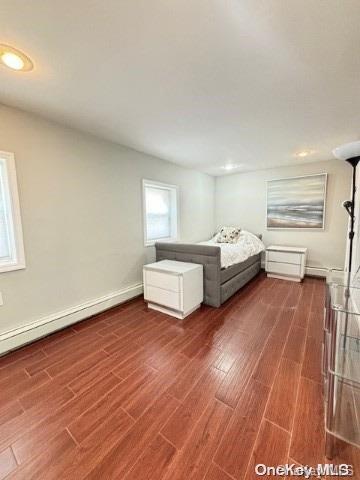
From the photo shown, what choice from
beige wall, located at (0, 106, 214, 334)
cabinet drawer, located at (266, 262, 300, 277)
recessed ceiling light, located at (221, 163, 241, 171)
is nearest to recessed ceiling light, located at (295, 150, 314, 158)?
recessed ceiling light, located at (221, 163, 241, 171)

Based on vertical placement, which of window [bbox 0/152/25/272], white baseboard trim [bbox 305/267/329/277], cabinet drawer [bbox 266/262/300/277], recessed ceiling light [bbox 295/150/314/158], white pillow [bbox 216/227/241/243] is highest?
recessed ceiling light [bbox 295/150/314/158]

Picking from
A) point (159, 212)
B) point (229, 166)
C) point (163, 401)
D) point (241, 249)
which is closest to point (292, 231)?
point (241, 249)

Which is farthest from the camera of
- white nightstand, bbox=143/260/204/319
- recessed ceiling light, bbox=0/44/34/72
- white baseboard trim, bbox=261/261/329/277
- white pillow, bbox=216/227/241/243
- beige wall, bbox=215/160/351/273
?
white pillow, bbox=216/227/241/243

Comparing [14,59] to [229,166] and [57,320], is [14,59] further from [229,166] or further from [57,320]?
[229,166]

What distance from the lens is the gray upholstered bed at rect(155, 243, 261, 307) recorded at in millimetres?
2690

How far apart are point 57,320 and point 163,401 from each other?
152 cm

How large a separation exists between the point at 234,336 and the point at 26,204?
97.9 inches

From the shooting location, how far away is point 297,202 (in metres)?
4.00

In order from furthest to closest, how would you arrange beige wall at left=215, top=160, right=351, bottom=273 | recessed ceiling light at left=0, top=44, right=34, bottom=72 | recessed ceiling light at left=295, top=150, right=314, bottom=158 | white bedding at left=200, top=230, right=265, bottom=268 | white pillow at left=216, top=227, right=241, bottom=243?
white pillow at left=216, top=227, right=241, bottom=243 → beige wall at left=215, top=160, right=351, bottom=273 → recessed ceiling light at left=295, top=150, right=314, bottom=158 → white bedding at left=200, top=230, right=265, bottom=268 → recessed ceiling light at left=0, top=44, right=34, bottom=72

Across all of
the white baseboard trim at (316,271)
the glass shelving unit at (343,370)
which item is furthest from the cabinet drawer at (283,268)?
the glass shelving unit at (343,370)

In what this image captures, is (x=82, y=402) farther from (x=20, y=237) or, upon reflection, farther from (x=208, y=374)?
(x=20, y=237)

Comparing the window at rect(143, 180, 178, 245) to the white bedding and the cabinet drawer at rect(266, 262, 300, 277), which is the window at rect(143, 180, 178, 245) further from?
the cabinet drawer at rect(266, 262, 300, 277)

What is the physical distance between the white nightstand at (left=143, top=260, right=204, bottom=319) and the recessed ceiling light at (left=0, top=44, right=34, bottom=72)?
83.9 inches

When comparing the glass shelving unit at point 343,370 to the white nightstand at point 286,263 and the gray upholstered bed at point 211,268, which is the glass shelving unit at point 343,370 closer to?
the gray upholstered bed at point 211,268
